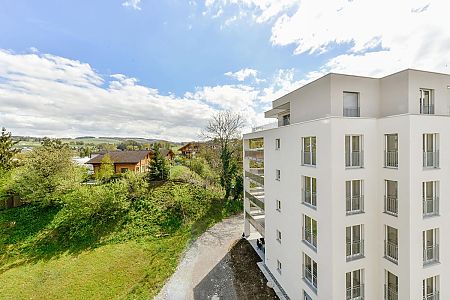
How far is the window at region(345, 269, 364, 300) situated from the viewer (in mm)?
9492

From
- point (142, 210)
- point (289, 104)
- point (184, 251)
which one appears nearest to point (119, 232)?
point (142, 210)

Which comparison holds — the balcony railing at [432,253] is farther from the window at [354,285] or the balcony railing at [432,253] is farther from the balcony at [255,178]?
the balcony at [255,178]

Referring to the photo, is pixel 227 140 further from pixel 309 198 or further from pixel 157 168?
pixel 309 198

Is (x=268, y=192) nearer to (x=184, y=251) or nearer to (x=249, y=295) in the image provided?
(x=249, y=295)

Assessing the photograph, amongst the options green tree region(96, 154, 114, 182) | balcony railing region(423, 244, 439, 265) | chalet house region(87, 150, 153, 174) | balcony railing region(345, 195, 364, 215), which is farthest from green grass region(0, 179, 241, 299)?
balcony railing region(423, 244, 439, 265)

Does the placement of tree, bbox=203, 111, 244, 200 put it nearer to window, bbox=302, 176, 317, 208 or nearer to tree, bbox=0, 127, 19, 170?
window, bbox=302, 176, 317, 208

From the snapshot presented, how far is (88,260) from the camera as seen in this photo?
17250mm

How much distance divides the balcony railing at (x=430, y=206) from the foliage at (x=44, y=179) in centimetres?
2895

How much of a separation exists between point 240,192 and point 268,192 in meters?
13.5

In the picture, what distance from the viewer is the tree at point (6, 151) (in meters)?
31.2

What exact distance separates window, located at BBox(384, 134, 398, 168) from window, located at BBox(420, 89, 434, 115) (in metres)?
2.29

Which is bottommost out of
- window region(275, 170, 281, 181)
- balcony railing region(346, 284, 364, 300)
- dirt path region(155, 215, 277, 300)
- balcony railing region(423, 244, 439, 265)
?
dirt path region(155, 215, 277, 300)

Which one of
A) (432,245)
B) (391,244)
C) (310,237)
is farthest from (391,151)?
(310,237)

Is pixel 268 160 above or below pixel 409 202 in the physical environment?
above
